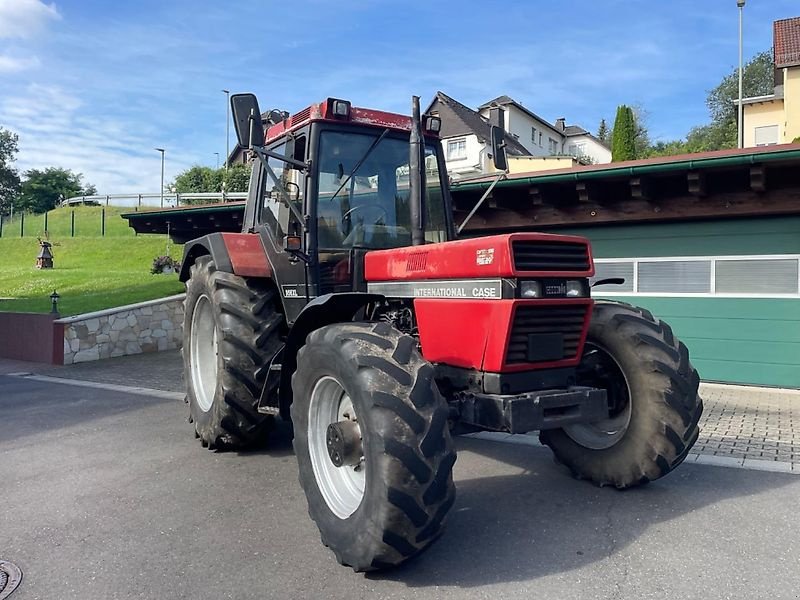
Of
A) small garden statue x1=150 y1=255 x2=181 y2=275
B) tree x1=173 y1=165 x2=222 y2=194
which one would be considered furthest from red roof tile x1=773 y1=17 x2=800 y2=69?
tree x1=173 y1=165 x2=222 y2=194

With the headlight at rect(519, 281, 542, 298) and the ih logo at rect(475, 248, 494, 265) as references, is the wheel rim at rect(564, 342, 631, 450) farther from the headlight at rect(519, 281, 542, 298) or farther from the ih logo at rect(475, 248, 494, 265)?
the ih logo at rect(475, 248, 494, 265)

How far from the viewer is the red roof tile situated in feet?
93.0

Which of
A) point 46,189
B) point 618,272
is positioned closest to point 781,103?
point 618,272

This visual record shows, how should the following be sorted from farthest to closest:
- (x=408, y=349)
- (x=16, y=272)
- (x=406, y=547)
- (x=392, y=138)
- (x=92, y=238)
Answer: (x=92, y=238) → (x=16, y=272) → (x=392, y=138) → (x=408, y=349) → (x=406, y=547)

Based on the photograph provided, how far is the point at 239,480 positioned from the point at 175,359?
25.9ft

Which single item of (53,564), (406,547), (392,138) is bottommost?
(53,564)

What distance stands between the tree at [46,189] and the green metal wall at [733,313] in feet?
205

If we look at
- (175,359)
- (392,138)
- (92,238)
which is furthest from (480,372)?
(92,238)

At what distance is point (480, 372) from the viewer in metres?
3.64

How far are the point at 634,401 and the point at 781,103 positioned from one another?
36.5 meters

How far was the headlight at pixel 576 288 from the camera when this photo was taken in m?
3.77

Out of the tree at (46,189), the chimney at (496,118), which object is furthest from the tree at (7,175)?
the chimney at (496,118)

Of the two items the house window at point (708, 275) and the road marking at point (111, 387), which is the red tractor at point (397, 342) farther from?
the house window at point (708, 275)

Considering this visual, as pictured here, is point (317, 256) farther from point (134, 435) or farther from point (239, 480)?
point (134, 435)
